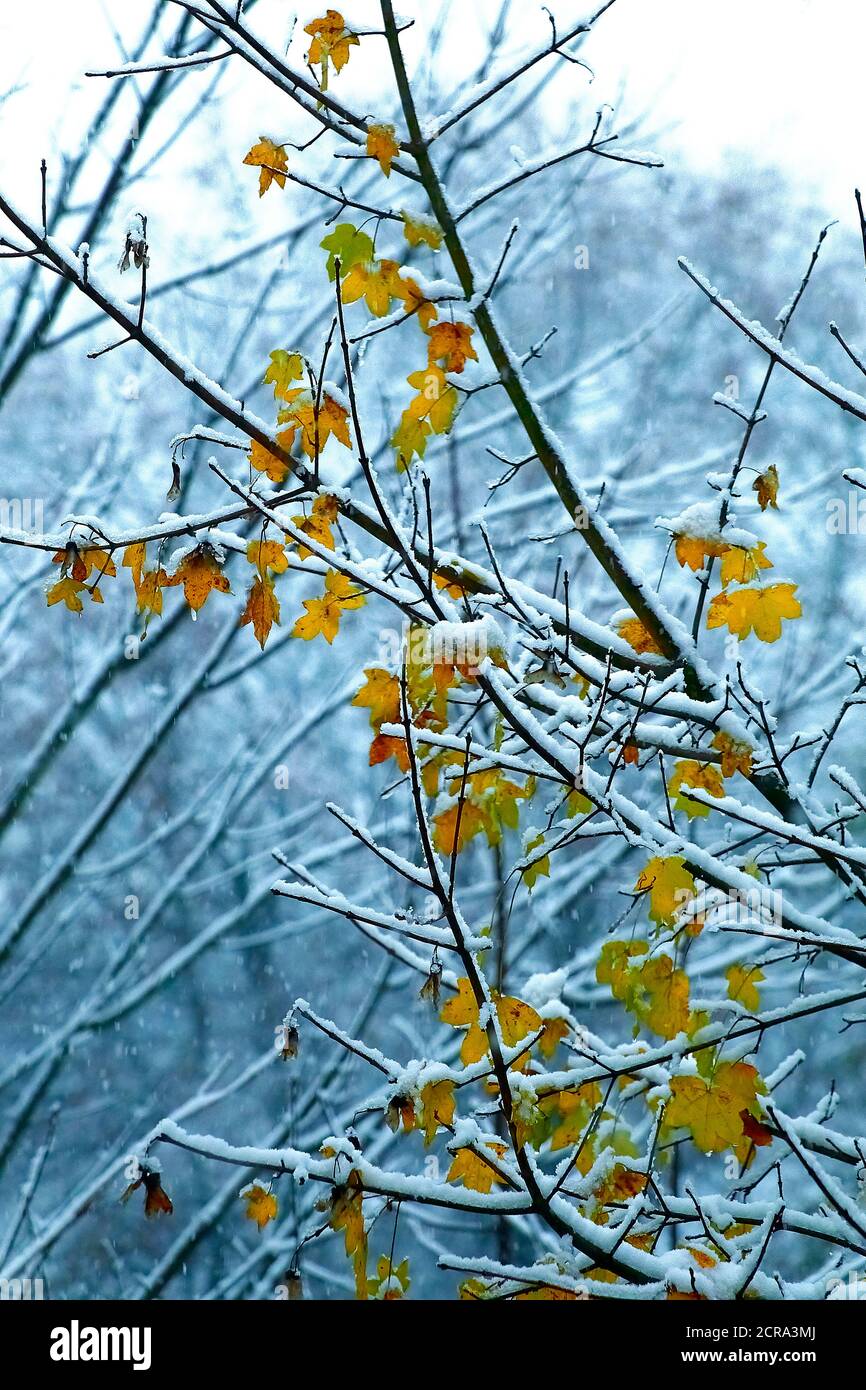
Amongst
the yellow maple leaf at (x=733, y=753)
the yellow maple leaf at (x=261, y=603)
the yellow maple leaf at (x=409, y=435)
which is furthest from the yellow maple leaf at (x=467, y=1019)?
the yellow maple leaf at (x=409, y=435)

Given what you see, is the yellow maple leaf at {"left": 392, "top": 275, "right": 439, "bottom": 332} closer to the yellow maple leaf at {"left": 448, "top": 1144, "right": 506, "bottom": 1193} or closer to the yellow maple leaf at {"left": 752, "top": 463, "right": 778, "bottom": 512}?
the yellow maple leaf at {"left": 752, "top": 463, "right": 778, "bottom": 512}

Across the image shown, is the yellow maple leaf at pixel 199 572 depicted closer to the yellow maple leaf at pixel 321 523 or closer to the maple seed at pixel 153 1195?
the yellow maple leaf at pixel 321 523

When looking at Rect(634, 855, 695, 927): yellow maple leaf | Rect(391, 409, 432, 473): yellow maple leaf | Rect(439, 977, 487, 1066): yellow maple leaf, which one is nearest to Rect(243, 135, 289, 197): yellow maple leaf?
Rect(391, 409, 432, 473): yellow maple leaf

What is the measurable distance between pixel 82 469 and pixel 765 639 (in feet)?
18.1

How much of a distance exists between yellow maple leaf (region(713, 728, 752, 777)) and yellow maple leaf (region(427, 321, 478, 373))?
0.81m

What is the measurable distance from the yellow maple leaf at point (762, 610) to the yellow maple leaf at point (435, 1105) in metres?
0.89

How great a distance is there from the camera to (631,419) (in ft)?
24.9

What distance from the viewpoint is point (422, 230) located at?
1.93 metres

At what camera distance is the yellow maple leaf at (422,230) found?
1924 mm

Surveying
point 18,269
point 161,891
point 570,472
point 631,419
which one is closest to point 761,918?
point 570,472

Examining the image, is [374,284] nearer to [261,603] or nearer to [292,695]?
[261,603]

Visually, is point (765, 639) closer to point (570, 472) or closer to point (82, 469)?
point (570, 472)

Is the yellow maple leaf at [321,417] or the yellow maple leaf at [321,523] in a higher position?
the yellow maple leaf at [321,417]

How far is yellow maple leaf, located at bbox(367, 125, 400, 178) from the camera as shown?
188cm
